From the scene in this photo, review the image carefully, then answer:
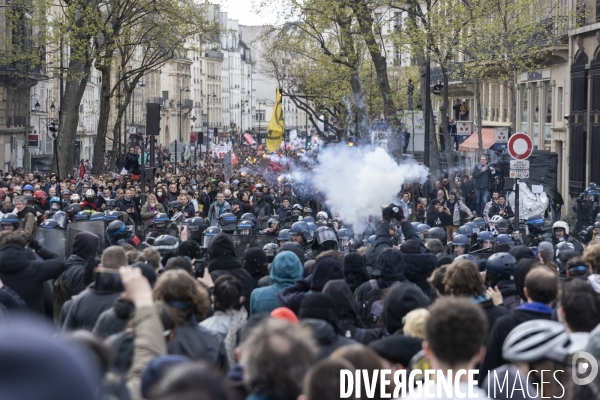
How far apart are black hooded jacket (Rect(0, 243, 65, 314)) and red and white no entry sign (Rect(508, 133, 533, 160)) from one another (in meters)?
9.54

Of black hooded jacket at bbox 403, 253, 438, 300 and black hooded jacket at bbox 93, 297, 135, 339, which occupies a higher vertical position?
black hooded jacket at bbox 93, 297, 135, 339

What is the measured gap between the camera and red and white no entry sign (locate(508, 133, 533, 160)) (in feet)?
54.4

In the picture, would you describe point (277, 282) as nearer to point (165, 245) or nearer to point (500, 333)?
point (500, 333)

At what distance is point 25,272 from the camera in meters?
8.58

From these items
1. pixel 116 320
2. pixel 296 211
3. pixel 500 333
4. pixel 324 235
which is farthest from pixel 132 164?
pixel 500 333

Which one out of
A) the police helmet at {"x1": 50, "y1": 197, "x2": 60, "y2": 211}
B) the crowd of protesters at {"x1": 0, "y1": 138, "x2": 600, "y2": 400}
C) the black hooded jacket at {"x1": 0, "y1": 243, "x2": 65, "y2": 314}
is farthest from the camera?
the police helmet at {"x1": 50, "y1": 197, "x2": 60, "y2": 211}

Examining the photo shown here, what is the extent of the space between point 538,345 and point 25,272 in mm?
4743

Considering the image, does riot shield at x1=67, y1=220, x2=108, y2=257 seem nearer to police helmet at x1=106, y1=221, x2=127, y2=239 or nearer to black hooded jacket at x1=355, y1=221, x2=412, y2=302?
police helmet at x1=106, y1=221, x2=127, y2=239

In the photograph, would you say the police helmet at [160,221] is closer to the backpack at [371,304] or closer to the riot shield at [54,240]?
the riot shield at [54,240]

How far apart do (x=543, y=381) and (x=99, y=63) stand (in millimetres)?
30913

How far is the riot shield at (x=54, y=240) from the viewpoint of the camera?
510 inches

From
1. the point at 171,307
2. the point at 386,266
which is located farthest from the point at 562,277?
the point at 171,307

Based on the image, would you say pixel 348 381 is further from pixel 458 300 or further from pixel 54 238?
pixel 54 238

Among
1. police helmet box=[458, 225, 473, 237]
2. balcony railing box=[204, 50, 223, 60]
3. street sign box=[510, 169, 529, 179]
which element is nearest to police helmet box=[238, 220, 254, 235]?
police helmet box=[458, 225, 473, 237]
